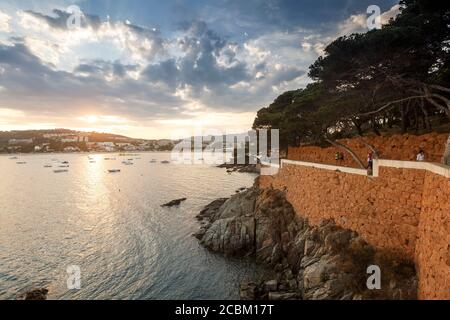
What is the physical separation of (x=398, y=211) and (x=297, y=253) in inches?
376

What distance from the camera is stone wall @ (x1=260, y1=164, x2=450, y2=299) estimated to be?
1014 centimetres

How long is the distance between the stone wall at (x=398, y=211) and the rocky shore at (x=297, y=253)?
820mm

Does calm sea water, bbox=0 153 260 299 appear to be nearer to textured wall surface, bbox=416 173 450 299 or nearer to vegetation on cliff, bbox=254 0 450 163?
textured wall surface, bbox=416 173 450 299

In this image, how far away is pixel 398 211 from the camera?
14.2 metres

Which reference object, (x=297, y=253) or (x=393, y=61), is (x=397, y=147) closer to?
(x=393, y=61)

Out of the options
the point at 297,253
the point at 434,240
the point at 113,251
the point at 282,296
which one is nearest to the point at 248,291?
the point at 282,296

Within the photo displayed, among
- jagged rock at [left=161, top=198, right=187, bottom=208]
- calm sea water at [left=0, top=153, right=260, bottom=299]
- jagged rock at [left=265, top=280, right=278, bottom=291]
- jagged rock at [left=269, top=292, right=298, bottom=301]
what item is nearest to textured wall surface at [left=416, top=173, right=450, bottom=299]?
A: jagged rock at [left=269, top=292, right=298, bottom=301]

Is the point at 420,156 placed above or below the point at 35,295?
above

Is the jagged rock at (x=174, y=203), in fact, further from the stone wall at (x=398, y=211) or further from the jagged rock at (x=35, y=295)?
the stone wall at (x=398, y=211)

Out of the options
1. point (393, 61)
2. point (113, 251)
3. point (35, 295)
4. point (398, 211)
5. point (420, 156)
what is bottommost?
point (113, 251)

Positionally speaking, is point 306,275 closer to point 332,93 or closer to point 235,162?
point 332,93
